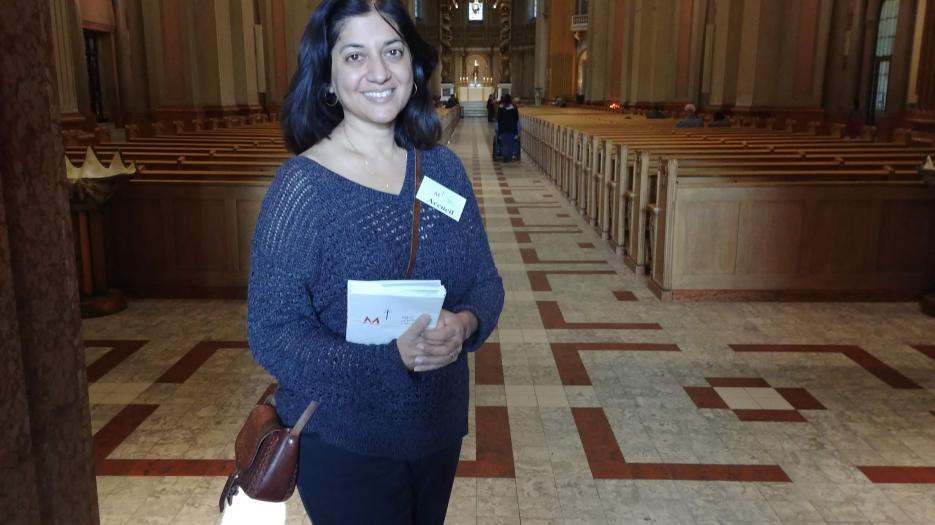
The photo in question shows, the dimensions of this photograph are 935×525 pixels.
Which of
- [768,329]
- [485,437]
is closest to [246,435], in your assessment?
[485,437]

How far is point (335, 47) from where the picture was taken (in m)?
1.39

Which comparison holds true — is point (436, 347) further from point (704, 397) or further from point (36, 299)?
point (704, 397)

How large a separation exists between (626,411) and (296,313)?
8.55 ft

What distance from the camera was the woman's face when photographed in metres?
1.37

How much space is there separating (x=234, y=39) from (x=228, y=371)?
40.0 ft

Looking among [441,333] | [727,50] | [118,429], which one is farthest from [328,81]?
[727,50]

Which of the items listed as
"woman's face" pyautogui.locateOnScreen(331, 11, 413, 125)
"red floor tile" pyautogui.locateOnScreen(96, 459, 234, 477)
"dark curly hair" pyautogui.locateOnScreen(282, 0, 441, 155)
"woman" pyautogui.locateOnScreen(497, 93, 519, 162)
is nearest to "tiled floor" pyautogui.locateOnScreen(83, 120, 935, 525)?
"red floor tile" pyautogui.locateOnScreen(96, 459, 234, 477)

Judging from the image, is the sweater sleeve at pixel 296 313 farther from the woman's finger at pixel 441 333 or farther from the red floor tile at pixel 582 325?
the red floor tile at pixel 582 325

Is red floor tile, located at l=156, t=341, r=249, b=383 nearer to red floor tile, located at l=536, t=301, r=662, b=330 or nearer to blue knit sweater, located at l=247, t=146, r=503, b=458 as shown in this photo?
red floor tile, located at l=536, t=301, r=662, b=330

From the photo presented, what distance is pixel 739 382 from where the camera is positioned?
3.94 m

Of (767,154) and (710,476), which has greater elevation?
(767,154)

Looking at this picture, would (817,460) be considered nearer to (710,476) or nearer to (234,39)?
(710,476)

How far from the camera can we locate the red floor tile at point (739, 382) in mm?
3895

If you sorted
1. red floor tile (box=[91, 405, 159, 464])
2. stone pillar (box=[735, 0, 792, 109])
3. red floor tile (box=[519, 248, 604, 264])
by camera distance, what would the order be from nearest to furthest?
red floor tile (box=[91, 405, 159, 464])
red floor tile (box=[519, 248, 604, 264])
stone pillar (box=[735, 0, 792, 109])
